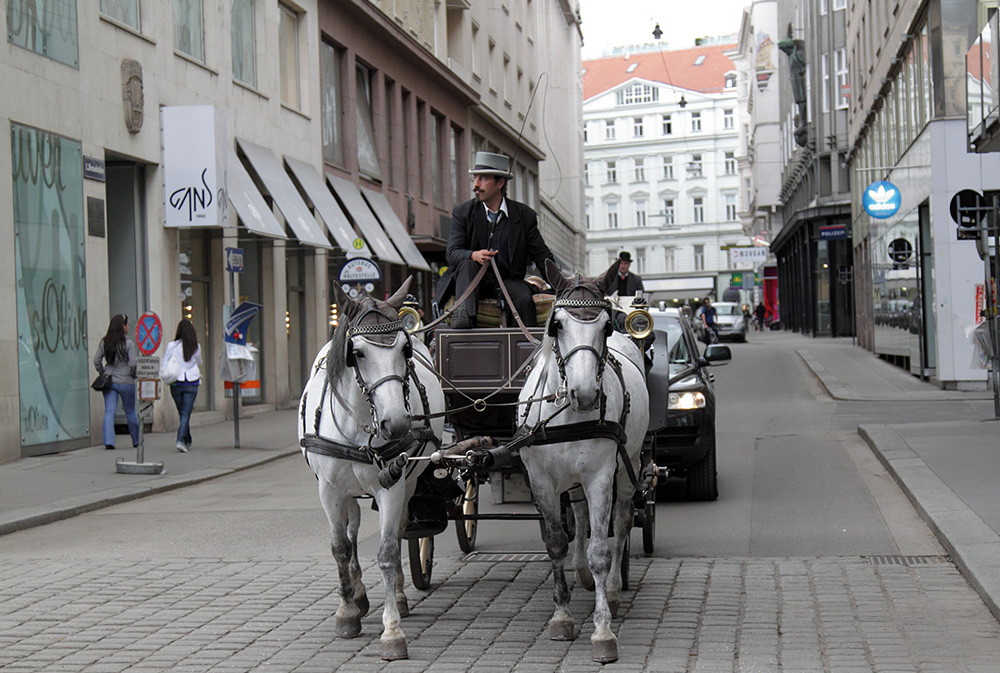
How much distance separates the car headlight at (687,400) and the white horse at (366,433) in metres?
5.09

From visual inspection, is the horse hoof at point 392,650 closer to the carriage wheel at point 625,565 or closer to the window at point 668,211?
the carriage wheel at point 625,565

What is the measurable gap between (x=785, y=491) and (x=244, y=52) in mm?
16960

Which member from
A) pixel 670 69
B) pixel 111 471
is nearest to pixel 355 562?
pixel 111 471

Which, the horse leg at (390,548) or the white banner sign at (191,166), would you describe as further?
the white banner sign at (191,166)

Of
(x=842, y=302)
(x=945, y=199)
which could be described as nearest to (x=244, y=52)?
(x=945, y=199)

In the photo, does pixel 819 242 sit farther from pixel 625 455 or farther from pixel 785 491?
pixel 625 455

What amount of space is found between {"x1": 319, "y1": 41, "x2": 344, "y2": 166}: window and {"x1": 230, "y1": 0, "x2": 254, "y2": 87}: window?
3.86 m

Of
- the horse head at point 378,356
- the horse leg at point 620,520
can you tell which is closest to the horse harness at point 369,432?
the horse head at point 378,356

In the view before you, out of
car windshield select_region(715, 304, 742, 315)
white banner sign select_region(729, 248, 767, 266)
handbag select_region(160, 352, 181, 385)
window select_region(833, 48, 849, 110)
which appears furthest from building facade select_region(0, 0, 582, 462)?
white banner sign select_region(729, 248, 767, 266)

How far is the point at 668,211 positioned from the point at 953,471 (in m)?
99.6

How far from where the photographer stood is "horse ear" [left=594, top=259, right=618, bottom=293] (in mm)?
6543

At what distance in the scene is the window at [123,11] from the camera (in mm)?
19469

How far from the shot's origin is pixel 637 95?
10288 centimetres

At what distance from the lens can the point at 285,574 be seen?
8633 mm
